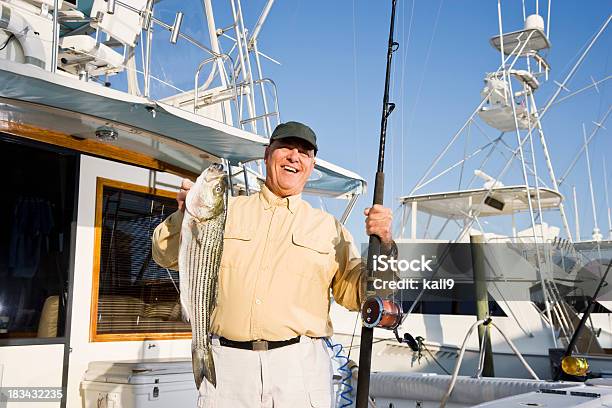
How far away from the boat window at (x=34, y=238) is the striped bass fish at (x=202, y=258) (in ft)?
8.68

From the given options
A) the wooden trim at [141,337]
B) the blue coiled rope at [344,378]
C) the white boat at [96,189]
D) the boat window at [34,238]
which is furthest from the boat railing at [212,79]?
the blue coiled rope at [344,378]

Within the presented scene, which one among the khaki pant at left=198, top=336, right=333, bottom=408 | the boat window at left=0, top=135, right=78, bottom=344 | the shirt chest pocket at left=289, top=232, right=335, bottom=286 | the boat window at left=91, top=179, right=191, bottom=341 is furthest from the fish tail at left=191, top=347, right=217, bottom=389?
the boat window at left=91, top=179, right=191, bottom=341

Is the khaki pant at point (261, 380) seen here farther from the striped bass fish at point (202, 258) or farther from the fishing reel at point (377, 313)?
the fishing reel at point (377, 313)

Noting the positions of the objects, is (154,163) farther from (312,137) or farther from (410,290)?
(410,290)

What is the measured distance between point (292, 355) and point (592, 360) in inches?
256

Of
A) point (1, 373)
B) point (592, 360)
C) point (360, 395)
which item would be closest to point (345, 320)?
point (592, 360)

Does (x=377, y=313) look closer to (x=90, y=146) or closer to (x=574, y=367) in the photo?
(x=574, y=367)

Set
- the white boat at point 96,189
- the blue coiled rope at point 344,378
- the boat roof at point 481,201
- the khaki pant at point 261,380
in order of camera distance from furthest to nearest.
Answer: the boat roof at point 481,201, the white boat at point 96,189, the blue coiled rope at point 344,378, the khaki pant at point 261,380

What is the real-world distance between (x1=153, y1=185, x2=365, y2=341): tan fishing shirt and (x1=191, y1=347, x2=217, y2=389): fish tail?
0.18 meters

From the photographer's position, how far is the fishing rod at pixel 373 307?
2.60m

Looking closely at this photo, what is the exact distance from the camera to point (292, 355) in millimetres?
2512

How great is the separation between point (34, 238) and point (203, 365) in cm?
284

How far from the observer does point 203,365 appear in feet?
7.66

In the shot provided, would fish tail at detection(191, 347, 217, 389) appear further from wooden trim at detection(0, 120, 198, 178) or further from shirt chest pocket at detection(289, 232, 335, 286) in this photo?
wooden trim at detection(0, 120, 198, 178)
